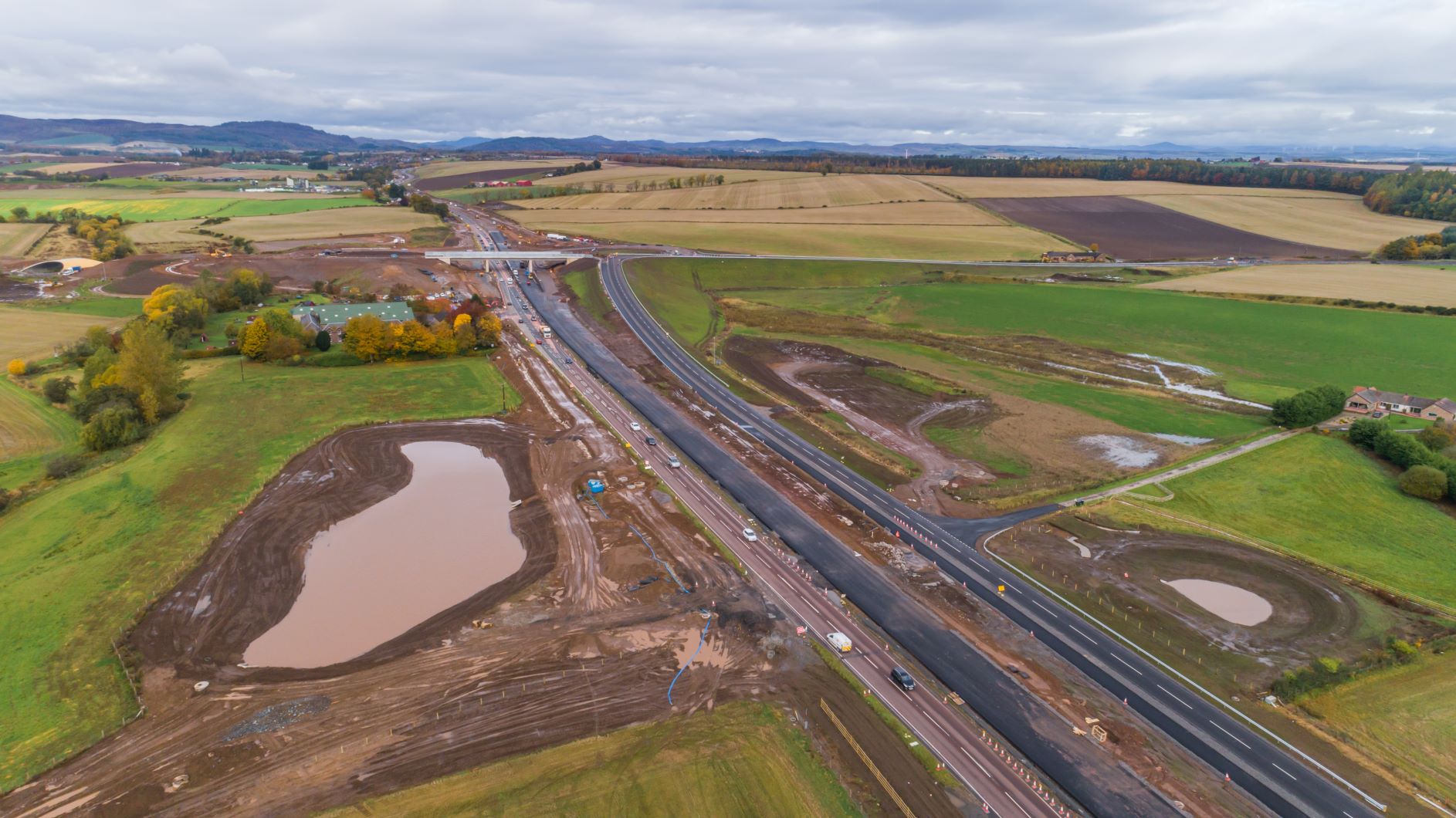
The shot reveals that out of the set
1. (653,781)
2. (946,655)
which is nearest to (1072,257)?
(946,655)

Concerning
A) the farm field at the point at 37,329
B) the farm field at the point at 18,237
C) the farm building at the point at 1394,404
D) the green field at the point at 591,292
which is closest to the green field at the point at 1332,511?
the farm building at the point at 1394,404

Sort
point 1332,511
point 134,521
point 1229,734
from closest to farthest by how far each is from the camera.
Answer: point 1229,734
point 134,521
point 1332,511

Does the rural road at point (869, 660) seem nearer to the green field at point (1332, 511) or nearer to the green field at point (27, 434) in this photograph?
the green field at point (1332, 511)

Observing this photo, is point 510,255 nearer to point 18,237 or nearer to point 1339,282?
point 18,237

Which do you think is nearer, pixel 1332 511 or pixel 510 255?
pixel 1332 511

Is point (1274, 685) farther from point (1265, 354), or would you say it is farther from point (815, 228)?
point (815, 228)

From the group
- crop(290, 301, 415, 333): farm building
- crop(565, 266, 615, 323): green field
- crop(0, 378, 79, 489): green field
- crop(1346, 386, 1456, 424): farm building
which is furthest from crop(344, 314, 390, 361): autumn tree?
crop(1346, 386, 1456, 424): farm building
